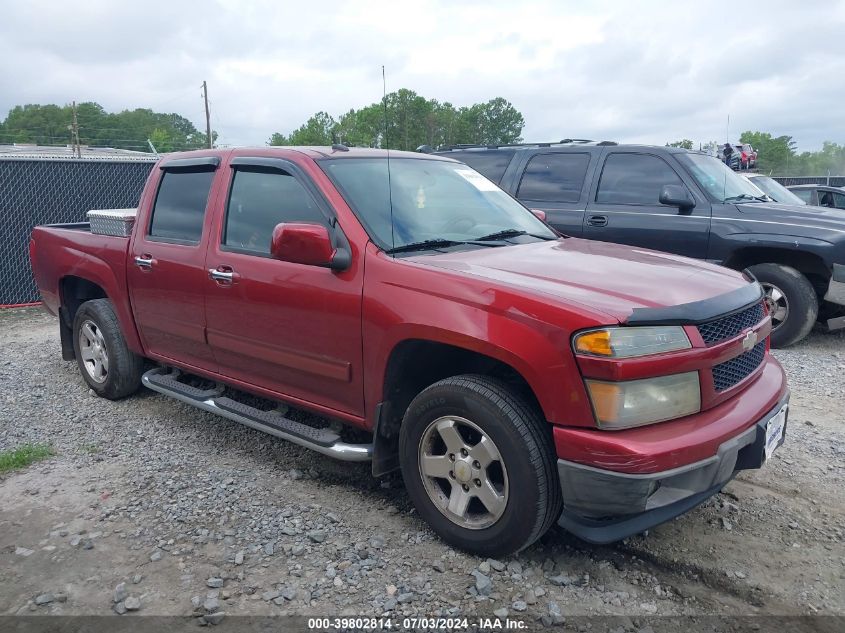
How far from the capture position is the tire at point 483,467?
2.86 m

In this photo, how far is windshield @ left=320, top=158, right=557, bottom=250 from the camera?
364 centimetres

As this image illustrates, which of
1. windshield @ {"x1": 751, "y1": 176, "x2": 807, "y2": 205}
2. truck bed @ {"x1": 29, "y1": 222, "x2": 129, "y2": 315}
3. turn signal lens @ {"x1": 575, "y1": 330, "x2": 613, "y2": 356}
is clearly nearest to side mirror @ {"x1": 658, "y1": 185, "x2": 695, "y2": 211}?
windshield @ {"x1": 751, "y1": 176, "x2": 807, "y2": 205}

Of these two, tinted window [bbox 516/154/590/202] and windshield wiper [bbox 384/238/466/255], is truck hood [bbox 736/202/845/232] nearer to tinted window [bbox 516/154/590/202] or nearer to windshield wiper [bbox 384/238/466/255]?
tinted window [bbox 516/154/590/202]

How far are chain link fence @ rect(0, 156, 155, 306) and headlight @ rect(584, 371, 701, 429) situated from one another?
8466mm

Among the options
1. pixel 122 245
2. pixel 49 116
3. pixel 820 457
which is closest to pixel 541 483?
pixel 820 457

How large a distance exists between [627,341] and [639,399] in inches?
8.9

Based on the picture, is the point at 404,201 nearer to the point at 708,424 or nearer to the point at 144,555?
the point at 708,424

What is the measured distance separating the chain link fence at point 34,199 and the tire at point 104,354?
468 centimetres

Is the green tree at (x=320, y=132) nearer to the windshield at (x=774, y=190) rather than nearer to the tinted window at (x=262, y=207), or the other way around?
the tinted window at (x=262, y=207)

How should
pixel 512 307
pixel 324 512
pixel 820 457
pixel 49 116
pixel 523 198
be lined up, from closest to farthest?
pixel 512 307 < pixel 324 512 < pixel 820 457 < pixel 523 198 < pixel 49 116

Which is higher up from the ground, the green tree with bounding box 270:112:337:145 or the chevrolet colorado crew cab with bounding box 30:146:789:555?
the green tree with bounding box 270:112:337:145

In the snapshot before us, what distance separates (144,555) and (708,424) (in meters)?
2.50

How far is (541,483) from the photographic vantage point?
284cm

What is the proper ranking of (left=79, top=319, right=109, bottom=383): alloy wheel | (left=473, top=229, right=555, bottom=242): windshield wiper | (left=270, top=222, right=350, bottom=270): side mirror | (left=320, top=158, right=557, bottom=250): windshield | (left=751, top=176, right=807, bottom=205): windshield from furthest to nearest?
1. (left=751, top=176, right=807, bottom=205): windshield
2. (left=79, top=319, right=109, bottom=383): alloy wheel
3. (left=473, top=229, right=555, bottom=242): windshield wiper
4. (left=320, top=158, right=557, bottom=250): windshield
5. (left=270, top=222, right=350, bottom=270): side mirror
